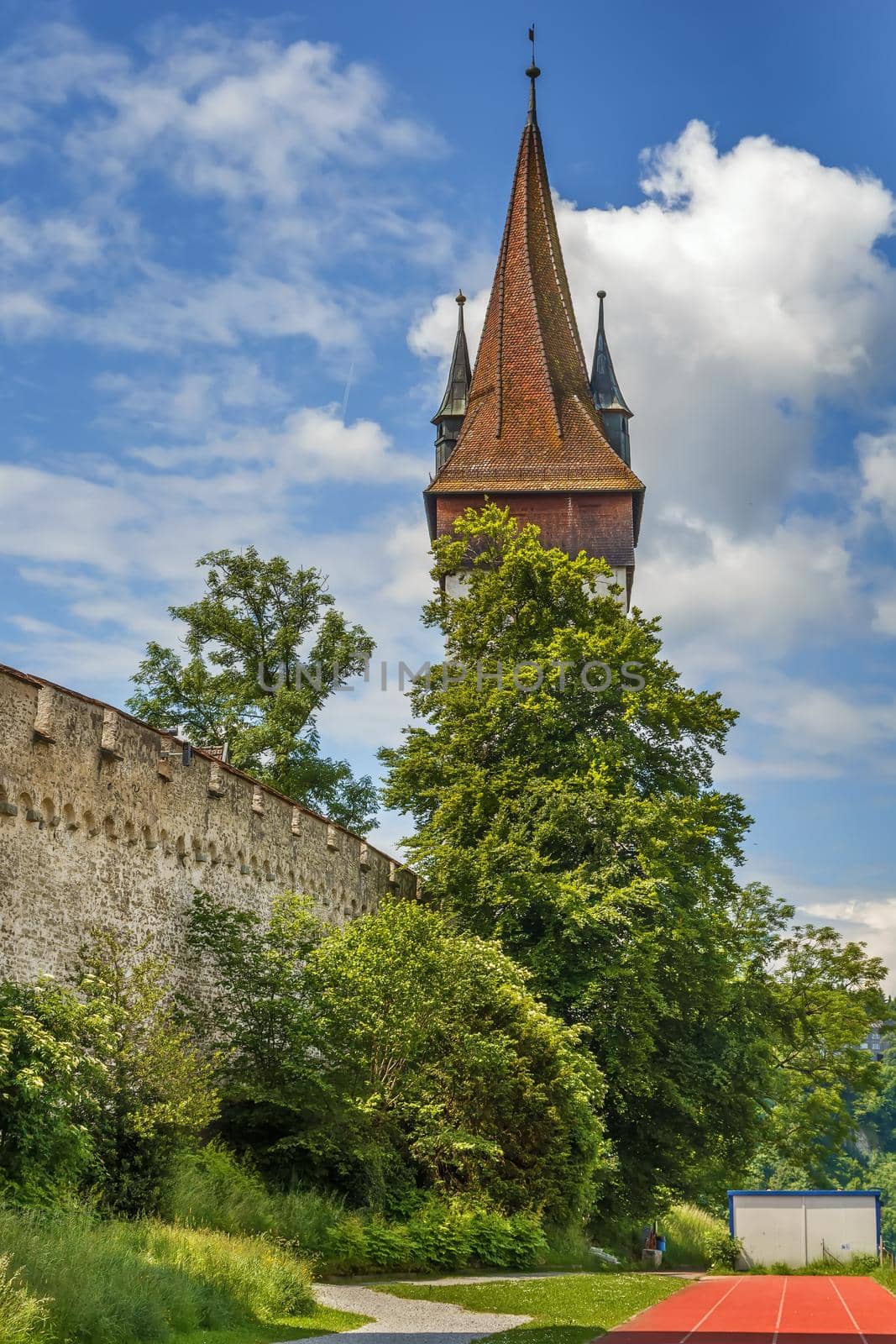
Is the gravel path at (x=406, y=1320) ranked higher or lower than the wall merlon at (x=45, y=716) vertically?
lower

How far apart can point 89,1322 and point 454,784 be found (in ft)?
56.2

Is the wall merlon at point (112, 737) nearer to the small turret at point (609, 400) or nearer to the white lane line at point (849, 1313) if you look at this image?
the white lane line at point (849, 1313)

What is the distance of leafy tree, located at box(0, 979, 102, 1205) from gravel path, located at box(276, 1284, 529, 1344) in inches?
108

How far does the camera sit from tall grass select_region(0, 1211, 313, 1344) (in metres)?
9.79

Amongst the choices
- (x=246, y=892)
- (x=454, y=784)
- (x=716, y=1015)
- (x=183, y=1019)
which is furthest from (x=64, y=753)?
(x=716, y=1015)

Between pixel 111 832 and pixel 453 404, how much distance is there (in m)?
34.2

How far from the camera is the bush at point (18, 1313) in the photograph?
28.6ft

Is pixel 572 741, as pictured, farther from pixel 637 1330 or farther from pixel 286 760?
pixel 637 1330

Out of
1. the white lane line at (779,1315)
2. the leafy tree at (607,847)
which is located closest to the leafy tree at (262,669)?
the leafy tree at (607,847)

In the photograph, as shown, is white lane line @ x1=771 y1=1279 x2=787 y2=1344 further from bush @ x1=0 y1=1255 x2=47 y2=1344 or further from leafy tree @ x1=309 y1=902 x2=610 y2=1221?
bush @ x1=0 y1=1255 x2=47 y2=1344

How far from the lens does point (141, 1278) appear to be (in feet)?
36.0

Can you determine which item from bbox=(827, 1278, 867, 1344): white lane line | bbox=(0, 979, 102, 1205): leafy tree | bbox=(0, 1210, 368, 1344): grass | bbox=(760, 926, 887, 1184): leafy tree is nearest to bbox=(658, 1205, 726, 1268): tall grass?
bbox=(760, 926, 887, 1184): leafy tree

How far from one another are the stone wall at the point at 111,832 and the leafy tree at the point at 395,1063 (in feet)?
2.66

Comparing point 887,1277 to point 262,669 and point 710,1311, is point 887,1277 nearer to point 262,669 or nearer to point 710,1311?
point 710,1311
